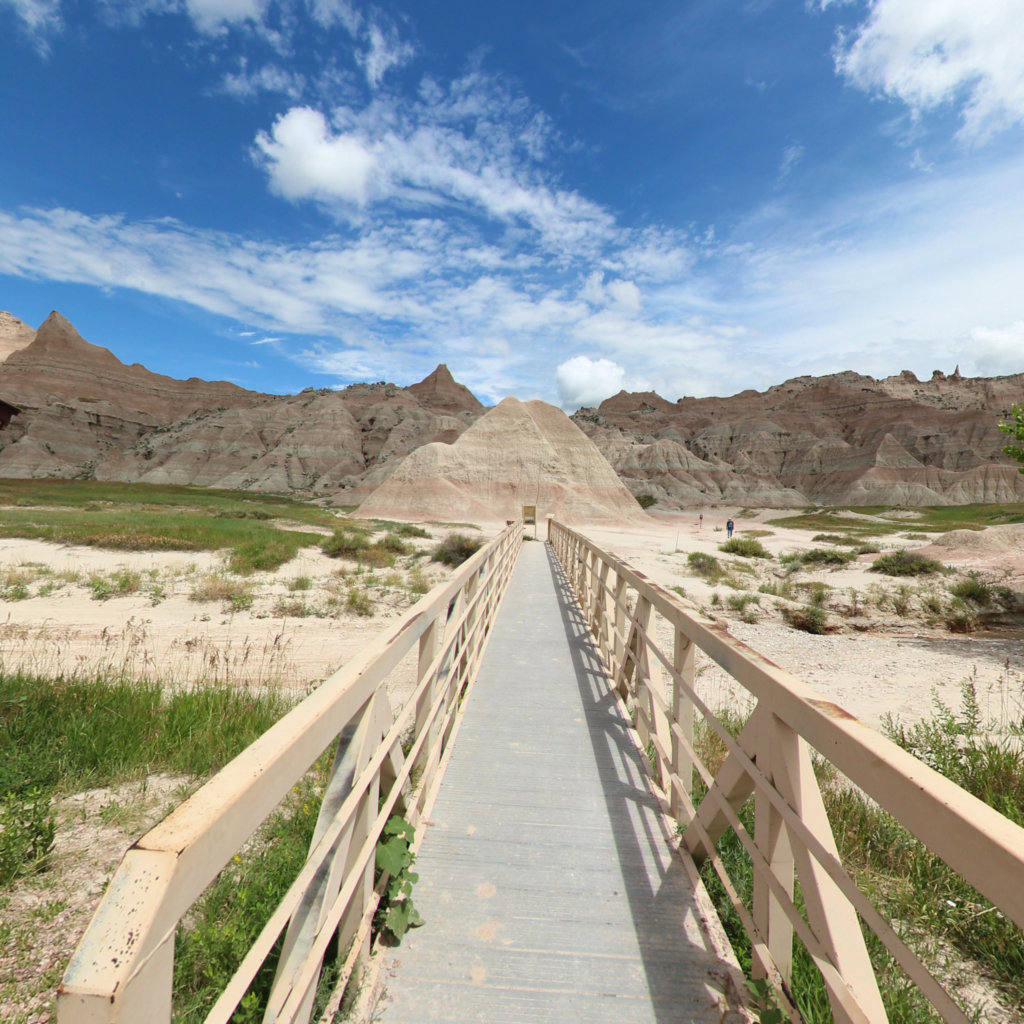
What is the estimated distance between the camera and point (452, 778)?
11.2 feet

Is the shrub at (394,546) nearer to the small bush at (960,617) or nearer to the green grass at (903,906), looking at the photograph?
the small bush at (960,617)

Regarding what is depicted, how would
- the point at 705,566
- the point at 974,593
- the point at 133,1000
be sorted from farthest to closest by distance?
1. the point at 705,566
2. the point at 974,593
3. the point at 133,1000

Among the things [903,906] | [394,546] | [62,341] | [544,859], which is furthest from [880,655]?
[62,341]

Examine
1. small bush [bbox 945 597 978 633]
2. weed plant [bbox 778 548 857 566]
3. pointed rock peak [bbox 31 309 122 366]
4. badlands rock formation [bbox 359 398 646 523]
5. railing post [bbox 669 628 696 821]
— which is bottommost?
small bush [bbox 945 597 978 633]

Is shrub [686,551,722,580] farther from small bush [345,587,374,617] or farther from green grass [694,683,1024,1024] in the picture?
green grass [694,683,1024,1024]

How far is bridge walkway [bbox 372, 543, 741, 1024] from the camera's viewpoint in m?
1.96

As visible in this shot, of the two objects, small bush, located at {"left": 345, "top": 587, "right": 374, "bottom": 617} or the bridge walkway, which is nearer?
A: the bridge walkway

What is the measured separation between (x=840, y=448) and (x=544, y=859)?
4495 inches

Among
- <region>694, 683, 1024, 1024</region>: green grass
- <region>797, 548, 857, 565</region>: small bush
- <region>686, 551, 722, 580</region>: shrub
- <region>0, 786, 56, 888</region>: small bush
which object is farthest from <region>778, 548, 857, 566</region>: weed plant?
<region>0, 786, 56, 888</region>: small bush

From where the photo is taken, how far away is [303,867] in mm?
1489

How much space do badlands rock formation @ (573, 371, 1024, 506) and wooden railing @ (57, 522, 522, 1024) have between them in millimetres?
82075

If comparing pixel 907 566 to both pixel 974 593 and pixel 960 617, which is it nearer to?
pixel 974 593

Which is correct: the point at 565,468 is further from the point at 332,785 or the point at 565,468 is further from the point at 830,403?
the point at 830,403

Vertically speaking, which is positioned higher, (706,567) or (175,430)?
(175,430)
